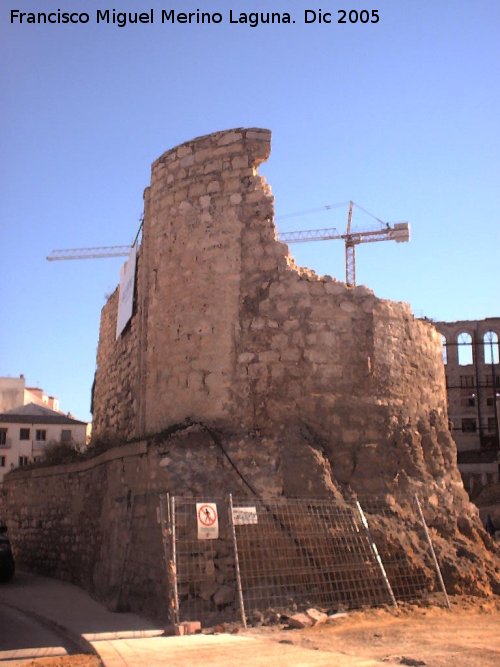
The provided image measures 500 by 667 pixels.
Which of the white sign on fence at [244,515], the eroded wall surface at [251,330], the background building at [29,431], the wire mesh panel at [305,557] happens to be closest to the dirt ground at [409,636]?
the wire mesh panel at [305,557]

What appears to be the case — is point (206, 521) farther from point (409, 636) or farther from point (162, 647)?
point (409, 636)

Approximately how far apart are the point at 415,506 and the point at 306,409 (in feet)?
6.57

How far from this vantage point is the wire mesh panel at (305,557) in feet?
28.7

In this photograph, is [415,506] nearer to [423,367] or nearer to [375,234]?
[423,367]

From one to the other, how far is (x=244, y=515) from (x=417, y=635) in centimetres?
241

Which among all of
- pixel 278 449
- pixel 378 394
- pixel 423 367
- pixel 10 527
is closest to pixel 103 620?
pixel 278 449

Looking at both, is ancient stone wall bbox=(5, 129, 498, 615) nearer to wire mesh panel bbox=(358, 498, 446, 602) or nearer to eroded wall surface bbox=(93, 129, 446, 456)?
eroded wall surface bbox=(93, 129, 446, 456)

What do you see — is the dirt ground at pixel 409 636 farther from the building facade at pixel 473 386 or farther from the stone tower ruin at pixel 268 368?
the building facade at pixel 473 386

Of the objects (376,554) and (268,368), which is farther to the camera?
(268,368)

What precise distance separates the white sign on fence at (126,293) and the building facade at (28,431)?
38.2 m

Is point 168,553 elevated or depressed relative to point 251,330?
depressed

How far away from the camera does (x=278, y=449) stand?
10.1m

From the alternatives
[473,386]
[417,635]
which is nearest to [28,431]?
[473,386]

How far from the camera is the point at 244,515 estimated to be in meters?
8.72
